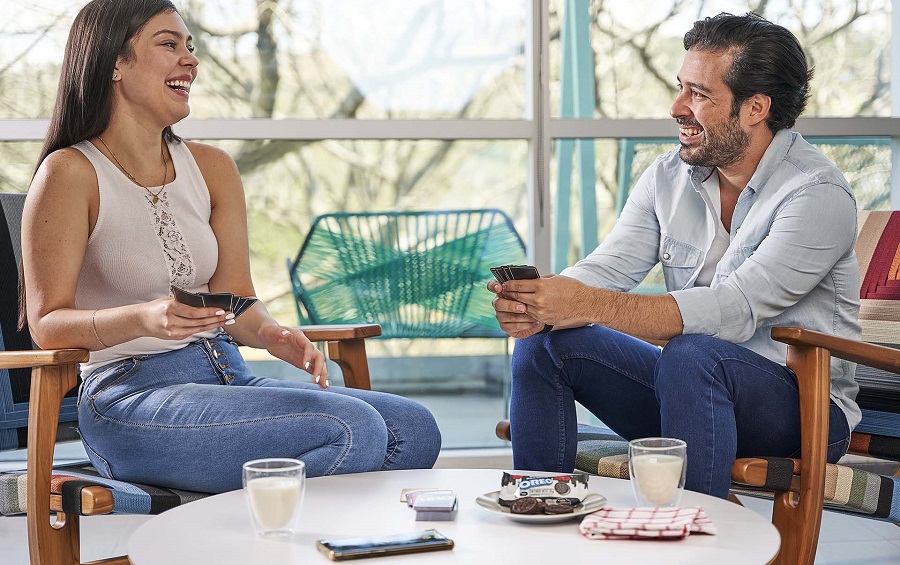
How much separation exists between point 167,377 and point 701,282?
1166 millimetres

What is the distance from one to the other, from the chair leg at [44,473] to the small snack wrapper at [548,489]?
2.63 ft

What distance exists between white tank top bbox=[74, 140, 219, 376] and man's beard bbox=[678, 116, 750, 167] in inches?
43.1

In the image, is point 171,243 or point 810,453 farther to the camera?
point 171,243

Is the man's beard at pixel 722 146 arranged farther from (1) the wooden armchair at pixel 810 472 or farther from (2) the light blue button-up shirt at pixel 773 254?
(1) the wooden armchair at pixel 810 472

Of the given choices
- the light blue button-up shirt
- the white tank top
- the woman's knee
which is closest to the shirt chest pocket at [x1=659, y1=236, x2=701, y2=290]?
the light blue button-up shirt

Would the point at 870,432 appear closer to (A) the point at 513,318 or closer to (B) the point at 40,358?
(A) the point at 513,318

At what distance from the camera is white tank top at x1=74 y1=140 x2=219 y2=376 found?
1965mm

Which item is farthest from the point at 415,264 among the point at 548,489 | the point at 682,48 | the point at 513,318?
the point at 548,489

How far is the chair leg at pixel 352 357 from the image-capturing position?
239cm

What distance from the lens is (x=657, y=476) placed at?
4.60 ft

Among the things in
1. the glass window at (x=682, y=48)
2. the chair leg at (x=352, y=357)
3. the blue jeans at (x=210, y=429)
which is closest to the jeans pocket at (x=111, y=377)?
the blue jeans at (x=210, y=429)

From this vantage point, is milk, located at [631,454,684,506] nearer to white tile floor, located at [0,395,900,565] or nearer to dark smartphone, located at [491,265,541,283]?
dark smartphone, located at [491,265,541,283]

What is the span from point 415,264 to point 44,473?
6.12ft

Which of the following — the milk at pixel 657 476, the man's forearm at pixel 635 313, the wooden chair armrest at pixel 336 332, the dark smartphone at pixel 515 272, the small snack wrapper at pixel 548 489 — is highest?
the dark smartphone at pixel 515 272
